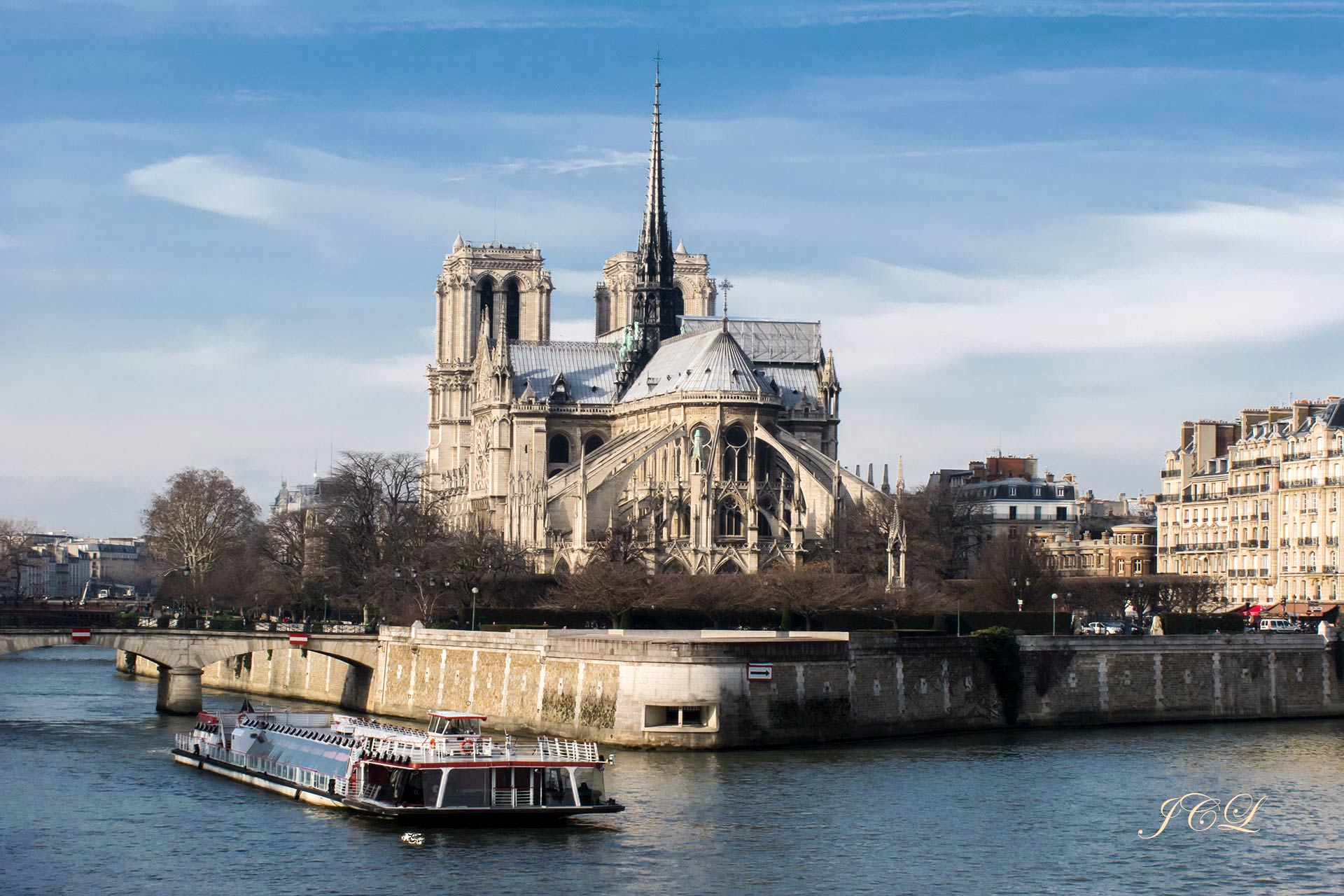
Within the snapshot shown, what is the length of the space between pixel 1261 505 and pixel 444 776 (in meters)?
53.6

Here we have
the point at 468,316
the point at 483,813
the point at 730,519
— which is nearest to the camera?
the point at 483,813

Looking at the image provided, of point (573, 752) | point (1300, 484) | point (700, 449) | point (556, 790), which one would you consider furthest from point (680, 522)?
point (556, 790)

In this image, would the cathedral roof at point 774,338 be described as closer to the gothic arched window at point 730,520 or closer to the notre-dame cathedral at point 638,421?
the notre-dame cathedral at point 638,421

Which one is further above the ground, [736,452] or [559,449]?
[559,449]

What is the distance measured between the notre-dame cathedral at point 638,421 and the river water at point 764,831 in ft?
121

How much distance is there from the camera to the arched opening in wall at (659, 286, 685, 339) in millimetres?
118688

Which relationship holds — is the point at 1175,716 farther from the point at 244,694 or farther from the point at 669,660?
the point at 244,694

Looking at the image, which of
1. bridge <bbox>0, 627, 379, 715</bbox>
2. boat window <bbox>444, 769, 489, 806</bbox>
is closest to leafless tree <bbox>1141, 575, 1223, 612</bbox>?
bridge <bbox>0, 627, 379, 715</bbox>

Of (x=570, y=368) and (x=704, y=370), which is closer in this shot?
(x=704, y=370)

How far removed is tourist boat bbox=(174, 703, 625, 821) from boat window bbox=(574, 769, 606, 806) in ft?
0.07

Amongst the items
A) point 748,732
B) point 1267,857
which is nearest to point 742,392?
point 748,732

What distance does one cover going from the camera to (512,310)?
140 metres

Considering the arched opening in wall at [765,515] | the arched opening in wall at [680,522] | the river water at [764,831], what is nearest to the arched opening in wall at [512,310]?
the arched opening in wall at [765,515]

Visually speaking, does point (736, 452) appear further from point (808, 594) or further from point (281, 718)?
point (281, 718)
